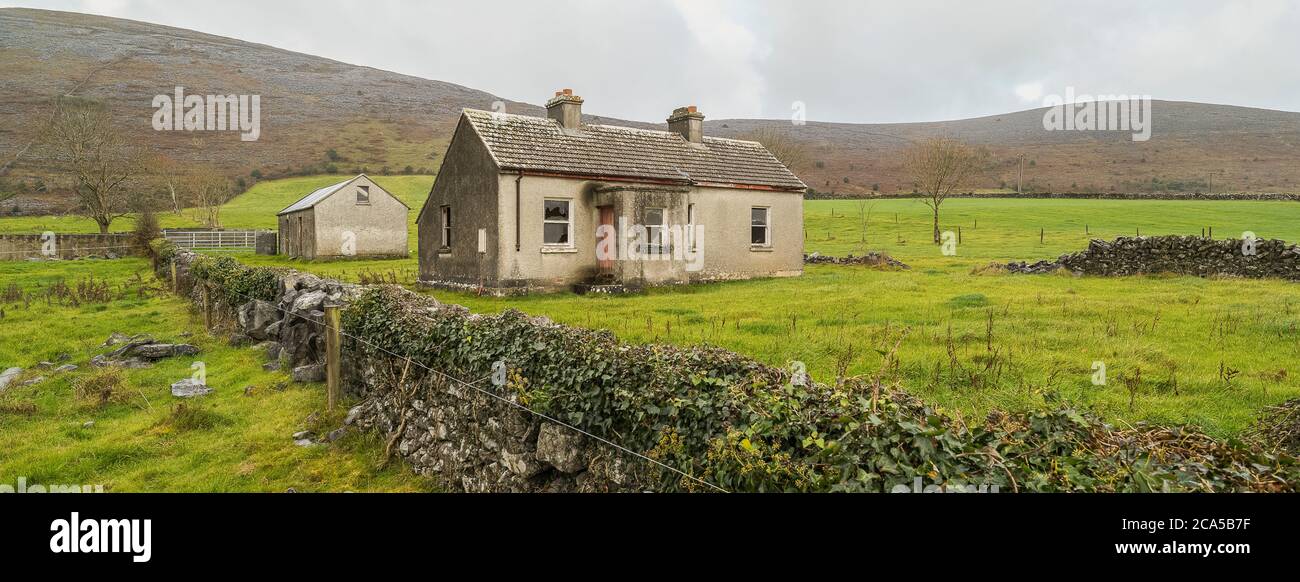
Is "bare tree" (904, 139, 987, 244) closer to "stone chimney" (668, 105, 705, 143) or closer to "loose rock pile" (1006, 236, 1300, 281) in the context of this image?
"loose rock pile" (1006, 236, 1300, 281)

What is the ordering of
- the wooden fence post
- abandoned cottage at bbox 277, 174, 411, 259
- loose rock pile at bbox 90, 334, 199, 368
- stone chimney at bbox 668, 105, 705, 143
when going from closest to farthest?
the wooden fence post, loose rock pile at bbox 90, 334, 199, 368, stone chimney at bbox 668, 105, 705, 143, abandoned cottage at bbox 277, 174, 411, 259

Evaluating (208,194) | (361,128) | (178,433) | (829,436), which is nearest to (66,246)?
(208,194)

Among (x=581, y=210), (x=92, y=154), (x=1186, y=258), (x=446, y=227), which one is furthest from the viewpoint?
(x=92, y=154)

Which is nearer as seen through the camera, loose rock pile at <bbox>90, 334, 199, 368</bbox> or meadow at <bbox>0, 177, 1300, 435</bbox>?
meadow at <bbox>0, 177, 1300, 435</bbox>

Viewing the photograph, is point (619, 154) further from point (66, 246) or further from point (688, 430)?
point (66, 246)

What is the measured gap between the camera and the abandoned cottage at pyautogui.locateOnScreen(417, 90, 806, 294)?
21.0 metres

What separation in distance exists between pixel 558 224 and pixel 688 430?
57.8ft

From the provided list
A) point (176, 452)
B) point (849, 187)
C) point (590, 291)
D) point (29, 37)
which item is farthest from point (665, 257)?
point (29, 37)

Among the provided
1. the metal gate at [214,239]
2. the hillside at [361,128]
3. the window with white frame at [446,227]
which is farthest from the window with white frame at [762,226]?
the hillside at [361,128]

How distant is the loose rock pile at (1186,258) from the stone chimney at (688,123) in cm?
1331

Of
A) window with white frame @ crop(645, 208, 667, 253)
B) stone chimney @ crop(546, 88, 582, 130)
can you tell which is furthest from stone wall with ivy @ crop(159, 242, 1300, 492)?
stone chimney @ crop(546, 88, 582, 130)

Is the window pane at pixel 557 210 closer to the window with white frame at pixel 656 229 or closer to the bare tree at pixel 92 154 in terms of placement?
the window with white frame at pixel 656 229

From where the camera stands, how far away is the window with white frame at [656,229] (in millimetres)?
22172

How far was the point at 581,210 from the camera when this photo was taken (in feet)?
72.5
